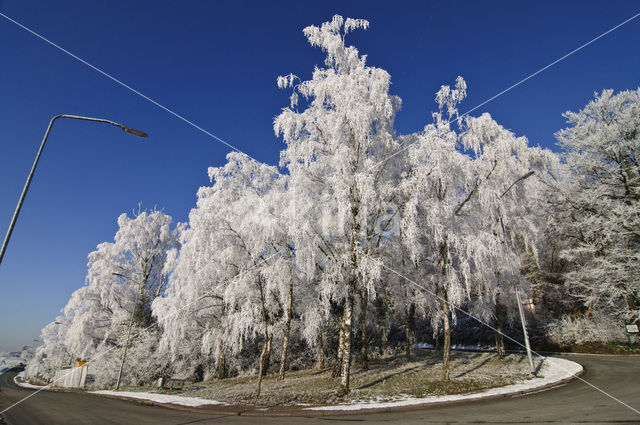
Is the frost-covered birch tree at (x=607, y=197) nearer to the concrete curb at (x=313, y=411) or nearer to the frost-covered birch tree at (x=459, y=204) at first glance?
the frost-covered birch tree at (x=459, y=204)

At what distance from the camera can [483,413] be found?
27.8ft

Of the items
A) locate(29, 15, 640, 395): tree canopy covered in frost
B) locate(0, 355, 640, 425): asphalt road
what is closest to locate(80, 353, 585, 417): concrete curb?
locate(0, 355, 640, 425): asphalt road

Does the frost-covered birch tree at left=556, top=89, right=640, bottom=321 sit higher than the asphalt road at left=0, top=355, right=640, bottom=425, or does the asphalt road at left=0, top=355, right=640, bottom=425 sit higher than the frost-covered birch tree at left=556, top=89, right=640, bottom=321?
the frost-covered birch tree at left=556, top=89, right=640, bottom=321

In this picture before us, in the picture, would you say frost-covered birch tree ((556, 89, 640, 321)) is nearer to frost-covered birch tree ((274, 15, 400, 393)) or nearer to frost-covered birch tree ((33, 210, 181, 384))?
frost-covered birch tree ((274, 15, 400, 393))

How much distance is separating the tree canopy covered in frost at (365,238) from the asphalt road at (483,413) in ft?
10.6

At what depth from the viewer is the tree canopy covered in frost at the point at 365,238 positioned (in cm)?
1309

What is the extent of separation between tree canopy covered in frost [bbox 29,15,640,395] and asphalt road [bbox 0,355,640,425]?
322 centimetres

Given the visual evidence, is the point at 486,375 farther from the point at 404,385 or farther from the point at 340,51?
the point at 340,51

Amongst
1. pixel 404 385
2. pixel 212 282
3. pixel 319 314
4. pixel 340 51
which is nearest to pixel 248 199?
pixel 212 282

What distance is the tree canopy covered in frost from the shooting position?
13.1 m

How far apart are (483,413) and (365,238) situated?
279 inches

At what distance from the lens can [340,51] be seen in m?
15.0

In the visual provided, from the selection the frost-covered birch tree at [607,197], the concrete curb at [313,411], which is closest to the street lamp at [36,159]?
the concrete curb at [313,411]

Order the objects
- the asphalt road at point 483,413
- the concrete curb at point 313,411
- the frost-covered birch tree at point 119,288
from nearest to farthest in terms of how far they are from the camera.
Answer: the asphalt road at point 483,413 < the concrete curb at point 313,411 < the frost-covered birch tree at point 119,288
